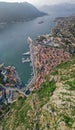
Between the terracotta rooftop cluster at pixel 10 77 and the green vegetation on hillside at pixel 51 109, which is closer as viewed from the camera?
the green vegetation on hillside at pixel 51 109

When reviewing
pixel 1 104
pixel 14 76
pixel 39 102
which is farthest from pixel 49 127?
pixel 14 76

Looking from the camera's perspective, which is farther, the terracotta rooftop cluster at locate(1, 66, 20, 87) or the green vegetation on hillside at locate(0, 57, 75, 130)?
the terracotta rooftop cluster at locate(1, 66, 20, 87)

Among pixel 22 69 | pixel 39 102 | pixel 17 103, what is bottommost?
pixel 22 69

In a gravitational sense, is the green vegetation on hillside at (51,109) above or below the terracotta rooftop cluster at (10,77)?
above

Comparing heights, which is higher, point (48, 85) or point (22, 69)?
point (48, 85)

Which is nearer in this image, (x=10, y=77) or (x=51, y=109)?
(x=51, y=109)

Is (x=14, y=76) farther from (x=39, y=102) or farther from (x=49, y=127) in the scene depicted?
(x=49, y=127)

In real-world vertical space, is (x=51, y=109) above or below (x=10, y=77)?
above

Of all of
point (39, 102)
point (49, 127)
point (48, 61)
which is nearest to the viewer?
point (49, 127)

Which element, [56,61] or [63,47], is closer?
[56,61]

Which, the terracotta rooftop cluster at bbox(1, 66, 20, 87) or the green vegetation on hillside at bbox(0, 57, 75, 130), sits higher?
the green vegetation on hillside at bbox(0, 57, 75, 130)

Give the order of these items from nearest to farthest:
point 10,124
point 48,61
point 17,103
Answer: point 10,124 → point 17,103 → point 48,61
